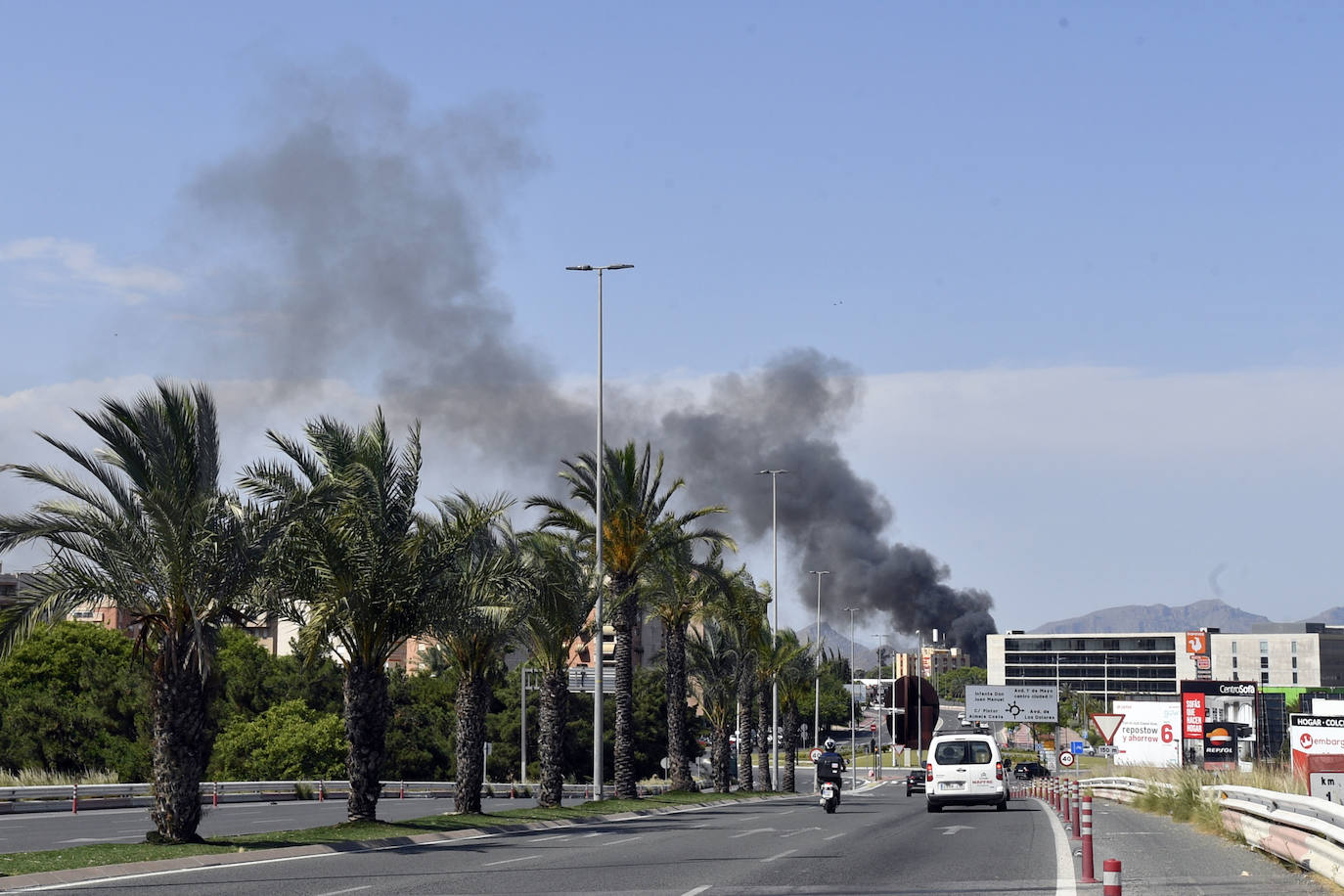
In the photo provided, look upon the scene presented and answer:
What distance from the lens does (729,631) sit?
60062 mm

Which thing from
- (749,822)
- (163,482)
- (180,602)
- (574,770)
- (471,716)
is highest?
(163,482)

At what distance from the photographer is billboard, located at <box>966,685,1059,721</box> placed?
77125 mm

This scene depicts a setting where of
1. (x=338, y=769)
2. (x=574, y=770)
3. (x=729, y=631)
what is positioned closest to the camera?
(x=729, y=631)

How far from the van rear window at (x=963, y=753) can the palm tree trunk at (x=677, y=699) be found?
15.4m

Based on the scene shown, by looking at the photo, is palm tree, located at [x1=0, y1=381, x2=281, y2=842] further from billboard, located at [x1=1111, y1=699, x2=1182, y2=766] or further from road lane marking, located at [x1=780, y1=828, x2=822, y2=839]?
billboard, located at [x1=1111, y1=699, x2=1182, y2=766]

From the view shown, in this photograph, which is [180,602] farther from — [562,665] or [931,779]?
[931,779]

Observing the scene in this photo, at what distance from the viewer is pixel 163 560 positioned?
2159cm

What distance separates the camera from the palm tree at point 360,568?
2534cm

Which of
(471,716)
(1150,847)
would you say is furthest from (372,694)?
(1150,847)

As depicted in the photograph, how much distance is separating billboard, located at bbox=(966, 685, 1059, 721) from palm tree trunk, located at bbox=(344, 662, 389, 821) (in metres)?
54.6

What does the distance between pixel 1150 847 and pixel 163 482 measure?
15819 mm

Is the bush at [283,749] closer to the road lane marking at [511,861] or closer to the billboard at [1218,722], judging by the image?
the billboard at [1218,722]

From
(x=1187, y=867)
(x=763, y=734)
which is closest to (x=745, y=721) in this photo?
(x=763, y=734)

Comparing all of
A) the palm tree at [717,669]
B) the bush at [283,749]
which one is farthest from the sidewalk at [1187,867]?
the bush at [283,749]
